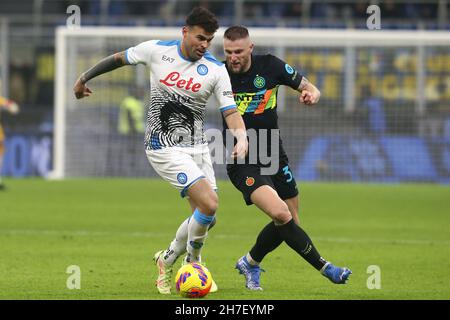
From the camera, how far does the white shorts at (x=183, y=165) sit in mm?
8734

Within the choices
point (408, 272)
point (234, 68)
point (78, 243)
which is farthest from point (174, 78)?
point (78, 243)

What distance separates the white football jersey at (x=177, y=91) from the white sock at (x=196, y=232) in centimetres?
63

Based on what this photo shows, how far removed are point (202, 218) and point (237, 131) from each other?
785 millimetres

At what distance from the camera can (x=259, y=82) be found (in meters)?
9.45

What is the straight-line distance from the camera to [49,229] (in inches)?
565

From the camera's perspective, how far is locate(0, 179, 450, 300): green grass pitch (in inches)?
362

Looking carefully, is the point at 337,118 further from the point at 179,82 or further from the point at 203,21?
the point at 203,21

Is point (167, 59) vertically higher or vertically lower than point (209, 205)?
higher

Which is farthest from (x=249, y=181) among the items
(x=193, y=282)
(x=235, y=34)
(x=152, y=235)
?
(x=152, y=235)

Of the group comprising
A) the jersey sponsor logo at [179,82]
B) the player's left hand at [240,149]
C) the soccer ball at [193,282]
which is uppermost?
the jersey sponsor logo at [179,82]

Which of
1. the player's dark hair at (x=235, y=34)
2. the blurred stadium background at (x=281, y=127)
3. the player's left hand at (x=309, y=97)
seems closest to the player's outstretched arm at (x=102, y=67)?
the player's dark hair at (x=235, y=34)

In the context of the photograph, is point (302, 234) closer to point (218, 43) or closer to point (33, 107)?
point (218, 43)

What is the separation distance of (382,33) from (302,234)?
46.5 ft

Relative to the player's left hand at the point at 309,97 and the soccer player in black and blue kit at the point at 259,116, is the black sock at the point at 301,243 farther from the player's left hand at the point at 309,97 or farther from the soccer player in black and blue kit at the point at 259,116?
the player's left hand at the point at 309,97
